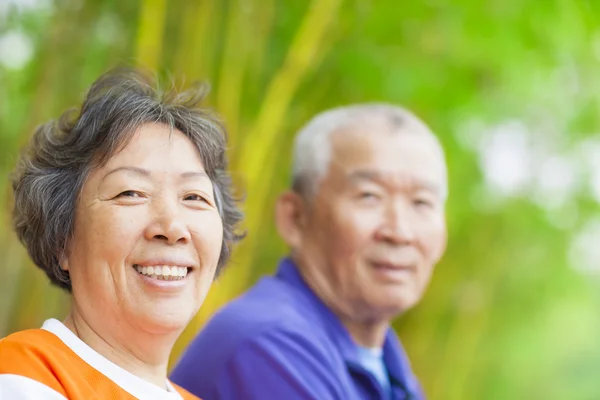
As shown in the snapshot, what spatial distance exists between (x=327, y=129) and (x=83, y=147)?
2.97ft

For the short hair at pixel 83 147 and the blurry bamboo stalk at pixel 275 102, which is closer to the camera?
the short hair at pixel 83 147

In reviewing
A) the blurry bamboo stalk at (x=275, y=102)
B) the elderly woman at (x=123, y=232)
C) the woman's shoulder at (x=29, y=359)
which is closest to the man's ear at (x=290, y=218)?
the blurry bamboo stalk at (x=275, y=102)

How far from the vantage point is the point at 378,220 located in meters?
1.97

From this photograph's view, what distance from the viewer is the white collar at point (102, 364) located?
1.19 metres

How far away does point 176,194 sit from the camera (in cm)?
124

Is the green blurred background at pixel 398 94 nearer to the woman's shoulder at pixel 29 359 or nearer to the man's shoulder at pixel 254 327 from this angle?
the man's shoulder at pixel 254 327

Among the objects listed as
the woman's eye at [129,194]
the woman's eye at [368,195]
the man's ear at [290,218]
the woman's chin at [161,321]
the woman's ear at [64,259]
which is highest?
the woman's eye at [368,195]

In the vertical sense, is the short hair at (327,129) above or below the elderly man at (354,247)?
above

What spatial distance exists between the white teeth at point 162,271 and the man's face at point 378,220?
81 centimetres

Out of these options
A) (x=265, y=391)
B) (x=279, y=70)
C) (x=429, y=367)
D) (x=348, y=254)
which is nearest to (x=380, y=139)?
(x=348, y=254)

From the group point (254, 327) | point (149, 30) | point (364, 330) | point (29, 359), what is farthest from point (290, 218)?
point (29, 359)

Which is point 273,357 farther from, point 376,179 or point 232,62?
point 232,62

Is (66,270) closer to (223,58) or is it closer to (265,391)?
(265,391)

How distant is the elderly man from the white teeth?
0.57 meters
